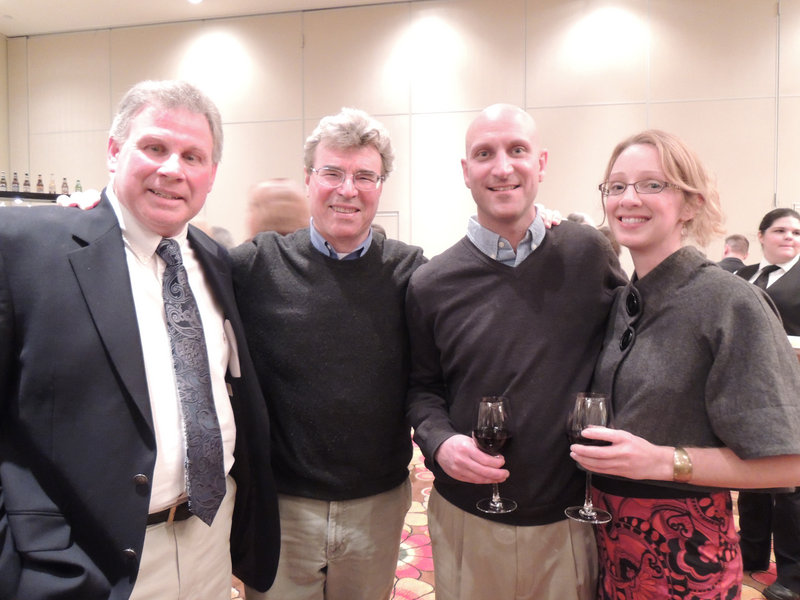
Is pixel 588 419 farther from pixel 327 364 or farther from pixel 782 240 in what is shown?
pixel 782 240

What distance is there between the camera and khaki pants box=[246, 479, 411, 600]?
5.78 feet

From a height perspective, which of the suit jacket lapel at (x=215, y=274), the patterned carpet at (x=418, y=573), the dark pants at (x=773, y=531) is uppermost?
the suit jacket lapel at (x=215, y=274)

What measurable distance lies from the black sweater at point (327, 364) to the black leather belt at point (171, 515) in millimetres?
409

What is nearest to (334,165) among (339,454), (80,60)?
(339,454)

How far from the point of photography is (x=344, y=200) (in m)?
1.76

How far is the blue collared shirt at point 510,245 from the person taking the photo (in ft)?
5.59

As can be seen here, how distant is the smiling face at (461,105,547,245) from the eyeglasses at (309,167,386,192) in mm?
330

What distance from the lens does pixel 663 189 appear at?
4.84 feet

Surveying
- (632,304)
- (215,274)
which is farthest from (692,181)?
(215,274)

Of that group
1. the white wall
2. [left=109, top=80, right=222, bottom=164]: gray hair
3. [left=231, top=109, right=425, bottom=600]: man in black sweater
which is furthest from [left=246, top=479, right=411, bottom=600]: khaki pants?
the white wall

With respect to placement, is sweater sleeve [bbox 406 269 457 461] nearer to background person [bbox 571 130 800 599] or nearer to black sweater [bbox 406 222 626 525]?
black sweater [bbox 406 222 626 525]

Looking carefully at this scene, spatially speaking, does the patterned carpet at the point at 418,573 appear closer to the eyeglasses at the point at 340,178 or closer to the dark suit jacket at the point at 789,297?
the dark suit jacket at the point at 789,297

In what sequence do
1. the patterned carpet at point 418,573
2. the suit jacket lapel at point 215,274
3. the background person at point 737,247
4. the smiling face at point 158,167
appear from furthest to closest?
the background person at point 737,247 → the patterned carpet at point 418,573 → the suit jacket lapel at point 215,274 → the smiling face at point 158,167

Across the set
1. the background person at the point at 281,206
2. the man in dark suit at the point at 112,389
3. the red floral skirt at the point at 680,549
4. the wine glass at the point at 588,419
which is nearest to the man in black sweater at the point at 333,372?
the man in dark suit at the point at 112,389
